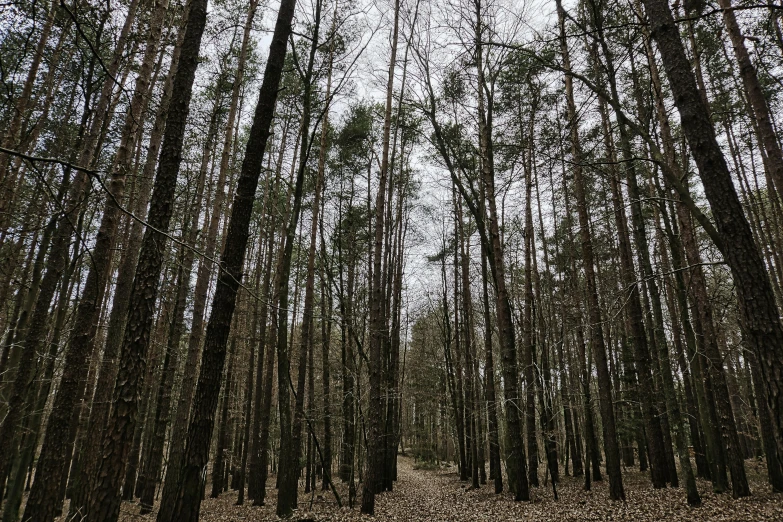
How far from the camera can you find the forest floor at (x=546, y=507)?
275 inches

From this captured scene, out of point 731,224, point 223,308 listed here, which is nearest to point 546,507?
point 731,224

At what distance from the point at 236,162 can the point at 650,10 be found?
12687mm

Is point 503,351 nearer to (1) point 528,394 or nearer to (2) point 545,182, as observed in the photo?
(1) point 528,394

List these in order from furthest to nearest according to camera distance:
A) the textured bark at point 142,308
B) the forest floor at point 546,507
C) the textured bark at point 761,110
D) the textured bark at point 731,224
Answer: the forest floor at point 546,507, the textured bark at point 761,110, the textured bark at point 142,308, the textured bark at point 731,224

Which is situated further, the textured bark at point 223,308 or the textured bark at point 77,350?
the textured bark at point 77,350

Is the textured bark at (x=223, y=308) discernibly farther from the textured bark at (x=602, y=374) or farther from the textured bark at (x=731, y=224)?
the textured bark at (x=602, y=374)

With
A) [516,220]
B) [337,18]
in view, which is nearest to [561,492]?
[516,220]

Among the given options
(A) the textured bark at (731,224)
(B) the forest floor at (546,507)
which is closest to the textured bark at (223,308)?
(A) the textured bark at (731,224)

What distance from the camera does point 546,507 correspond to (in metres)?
8.54

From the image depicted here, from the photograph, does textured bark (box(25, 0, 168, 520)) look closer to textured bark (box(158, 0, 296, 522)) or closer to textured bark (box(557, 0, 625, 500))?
textured bark (box(158, 0, 296, 522))

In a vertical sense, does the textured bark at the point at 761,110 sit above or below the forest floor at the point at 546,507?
above

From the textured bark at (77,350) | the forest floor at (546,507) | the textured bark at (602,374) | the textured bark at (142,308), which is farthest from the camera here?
the textured bark at (602,374)

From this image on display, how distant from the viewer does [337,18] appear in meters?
9.94

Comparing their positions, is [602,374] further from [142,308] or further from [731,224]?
[142,308]
